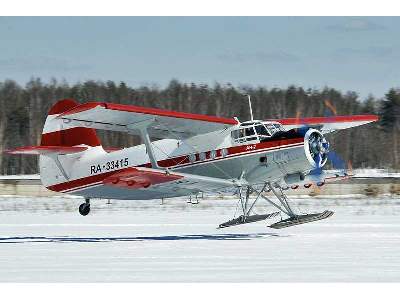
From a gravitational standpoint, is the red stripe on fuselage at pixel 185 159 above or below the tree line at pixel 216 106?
below

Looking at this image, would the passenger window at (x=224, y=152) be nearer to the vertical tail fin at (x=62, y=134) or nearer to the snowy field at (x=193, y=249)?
the snowy field at (x=193, y=249)

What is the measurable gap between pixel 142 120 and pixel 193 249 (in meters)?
3.61

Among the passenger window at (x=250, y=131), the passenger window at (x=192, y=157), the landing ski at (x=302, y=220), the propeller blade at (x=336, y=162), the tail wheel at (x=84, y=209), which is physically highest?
the passenger window at (x=250, y=131)

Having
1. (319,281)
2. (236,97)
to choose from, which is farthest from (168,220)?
(236,97)

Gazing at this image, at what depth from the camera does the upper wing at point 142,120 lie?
55.8 ft

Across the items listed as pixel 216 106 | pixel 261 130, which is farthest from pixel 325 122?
pixel 216 106

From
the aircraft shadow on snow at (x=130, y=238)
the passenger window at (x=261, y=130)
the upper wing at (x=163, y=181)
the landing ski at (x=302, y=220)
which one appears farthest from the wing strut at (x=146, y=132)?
the landing ski at (x=302, y=220)

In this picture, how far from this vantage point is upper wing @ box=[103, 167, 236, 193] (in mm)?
17516

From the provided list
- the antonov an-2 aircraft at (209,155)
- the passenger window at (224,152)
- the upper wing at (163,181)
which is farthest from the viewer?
the passenger window at (224,152)

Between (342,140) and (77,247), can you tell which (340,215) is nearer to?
(77,247)

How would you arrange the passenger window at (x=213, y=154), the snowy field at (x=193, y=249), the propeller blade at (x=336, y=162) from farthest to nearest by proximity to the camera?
the propeller blade at (x=336, y=162), the passenger window at (x=213, y=154), the snowy field at (x=193, y=249)

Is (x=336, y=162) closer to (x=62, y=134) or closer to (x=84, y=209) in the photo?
(x=84, y=209)

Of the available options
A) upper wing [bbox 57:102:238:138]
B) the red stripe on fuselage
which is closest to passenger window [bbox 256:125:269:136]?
the red stripe on fuselage

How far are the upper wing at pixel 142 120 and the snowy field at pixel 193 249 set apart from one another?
98.5 inches
